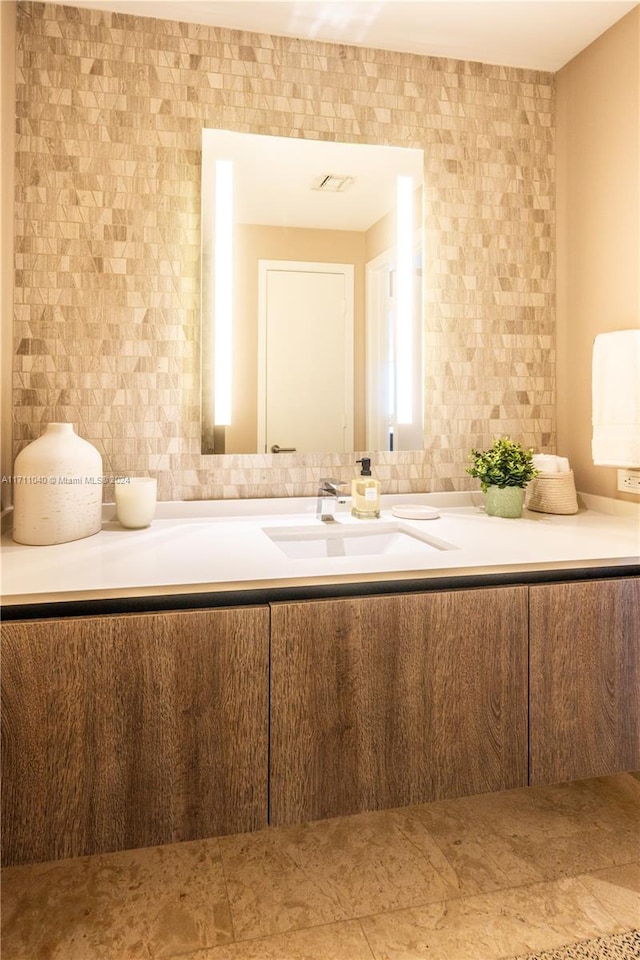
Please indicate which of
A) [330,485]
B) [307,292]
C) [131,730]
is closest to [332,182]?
[307,292]

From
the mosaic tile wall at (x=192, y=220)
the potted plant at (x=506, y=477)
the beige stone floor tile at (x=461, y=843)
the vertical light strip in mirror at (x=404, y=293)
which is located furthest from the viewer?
the vertical light strip in mirror at (x=404, y=293)

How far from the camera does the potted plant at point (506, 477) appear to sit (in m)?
1.97

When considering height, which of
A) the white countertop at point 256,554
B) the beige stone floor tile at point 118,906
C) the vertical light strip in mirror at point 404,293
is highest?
the vertical light strip in mirror at point 404,293

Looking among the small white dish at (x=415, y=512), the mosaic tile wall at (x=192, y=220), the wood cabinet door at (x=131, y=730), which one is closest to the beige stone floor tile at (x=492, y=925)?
the wood cabinet door at (x=131, y=730)

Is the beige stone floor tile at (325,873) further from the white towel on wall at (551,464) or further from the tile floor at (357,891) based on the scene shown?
the white towel on wall at (551,464)

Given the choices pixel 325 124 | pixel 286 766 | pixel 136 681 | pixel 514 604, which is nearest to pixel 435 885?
pixel 286 766

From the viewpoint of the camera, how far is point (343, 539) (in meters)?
1.84

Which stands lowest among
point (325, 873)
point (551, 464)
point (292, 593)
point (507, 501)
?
point (325, 873)

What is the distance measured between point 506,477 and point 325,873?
3.86 ft

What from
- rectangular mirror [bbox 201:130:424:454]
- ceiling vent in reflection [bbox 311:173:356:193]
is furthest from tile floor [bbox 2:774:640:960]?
ceiling vent in reflection [bbox 311:173:356:193]

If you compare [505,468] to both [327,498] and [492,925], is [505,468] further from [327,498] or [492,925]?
[492,925]

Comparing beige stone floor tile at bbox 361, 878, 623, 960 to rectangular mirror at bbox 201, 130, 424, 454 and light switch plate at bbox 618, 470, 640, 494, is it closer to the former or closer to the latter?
light switch plate at bbox 618, 470, 640, 494

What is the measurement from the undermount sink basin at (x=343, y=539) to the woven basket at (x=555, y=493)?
0.51m

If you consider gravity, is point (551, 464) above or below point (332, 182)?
below
